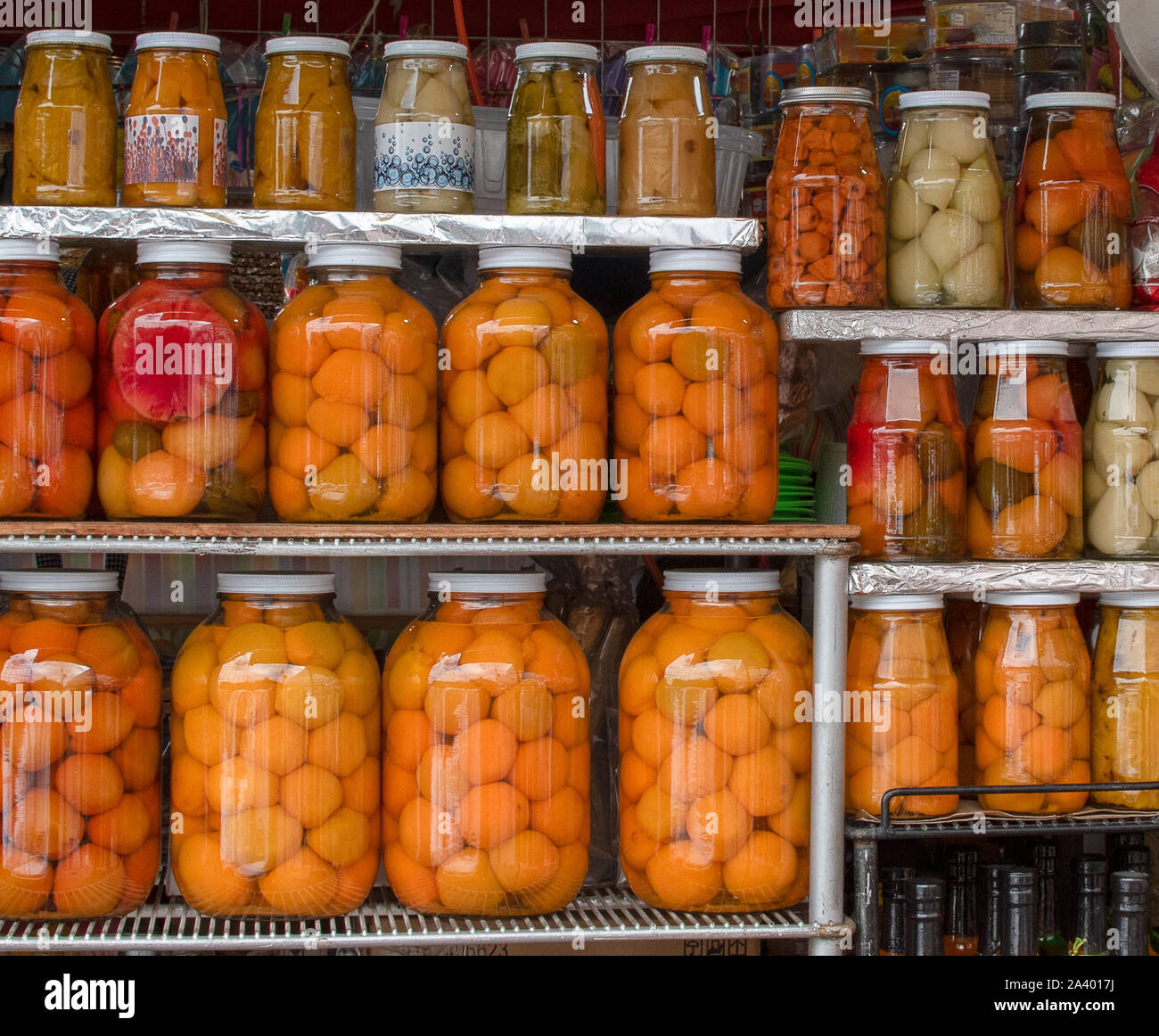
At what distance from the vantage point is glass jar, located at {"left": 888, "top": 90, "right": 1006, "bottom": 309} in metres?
1.46

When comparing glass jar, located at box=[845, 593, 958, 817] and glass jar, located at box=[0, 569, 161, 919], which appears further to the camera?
glass jar, located at box=[845, 593, 958, 817]

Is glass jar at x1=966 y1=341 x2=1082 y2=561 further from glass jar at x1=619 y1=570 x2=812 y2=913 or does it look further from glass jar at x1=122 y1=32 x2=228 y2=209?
glass jar at x1=122 y1=32 x2=228 y2=209

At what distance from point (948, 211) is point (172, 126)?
2.73 feet

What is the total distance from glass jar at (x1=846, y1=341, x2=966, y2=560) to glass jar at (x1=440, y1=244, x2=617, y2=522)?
12.1 inches

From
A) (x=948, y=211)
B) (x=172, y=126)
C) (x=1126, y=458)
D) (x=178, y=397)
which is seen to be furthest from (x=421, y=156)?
(x=1126, y=458)

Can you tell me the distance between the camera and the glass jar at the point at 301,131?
53.9 inches

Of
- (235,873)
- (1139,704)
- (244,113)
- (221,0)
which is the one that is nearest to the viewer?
(235,873)

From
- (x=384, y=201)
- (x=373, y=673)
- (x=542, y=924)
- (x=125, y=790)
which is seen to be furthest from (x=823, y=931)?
(x=384, y=201)

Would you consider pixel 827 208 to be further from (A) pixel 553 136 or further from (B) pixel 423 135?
(B) pixel 423 135

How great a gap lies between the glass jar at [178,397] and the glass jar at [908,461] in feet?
2.18

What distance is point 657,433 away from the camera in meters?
1.39

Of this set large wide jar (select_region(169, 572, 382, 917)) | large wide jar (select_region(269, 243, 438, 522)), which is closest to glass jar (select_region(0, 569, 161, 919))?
large wide jar (select_region(169, 572, 382, 917))

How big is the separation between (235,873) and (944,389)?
92 cm

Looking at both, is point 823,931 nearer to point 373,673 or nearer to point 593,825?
point 593,825
